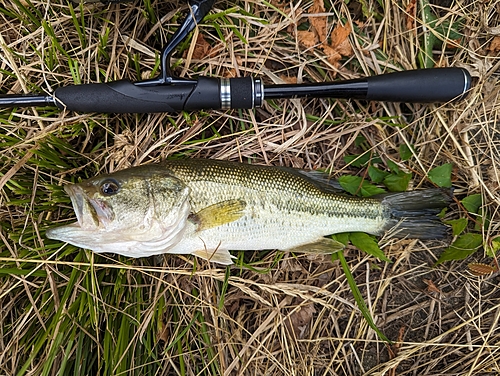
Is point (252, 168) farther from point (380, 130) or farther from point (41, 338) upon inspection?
point (41, 338)

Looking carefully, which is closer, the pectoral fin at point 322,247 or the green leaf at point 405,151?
the pectoral fin at point 322,247

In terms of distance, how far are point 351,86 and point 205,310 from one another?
1.79 meters

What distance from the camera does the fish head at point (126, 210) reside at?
2.17m

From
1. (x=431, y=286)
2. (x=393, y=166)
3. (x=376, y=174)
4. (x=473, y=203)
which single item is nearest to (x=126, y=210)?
(x=376, y=174)

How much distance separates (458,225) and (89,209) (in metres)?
2.35

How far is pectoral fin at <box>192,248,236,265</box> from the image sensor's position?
7.93ft

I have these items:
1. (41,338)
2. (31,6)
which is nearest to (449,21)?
(31,6)

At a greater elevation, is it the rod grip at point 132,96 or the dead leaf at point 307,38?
the dead leaf at point 307,38

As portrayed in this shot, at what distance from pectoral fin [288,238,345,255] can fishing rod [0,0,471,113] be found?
95 cm

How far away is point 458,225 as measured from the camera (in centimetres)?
260

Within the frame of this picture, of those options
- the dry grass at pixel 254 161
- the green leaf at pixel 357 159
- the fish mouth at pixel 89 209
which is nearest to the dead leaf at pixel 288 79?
the dry grass at pixel 254 161

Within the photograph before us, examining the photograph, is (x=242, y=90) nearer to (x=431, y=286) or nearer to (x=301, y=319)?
(x=301, y=319)

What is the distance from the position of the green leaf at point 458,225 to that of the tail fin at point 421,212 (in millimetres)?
79

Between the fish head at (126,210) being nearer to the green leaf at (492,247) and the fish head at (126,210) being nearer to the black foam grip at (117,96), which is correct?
the black foam grip at (117,96)
